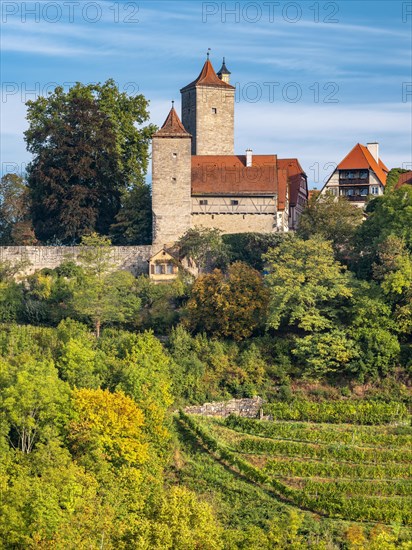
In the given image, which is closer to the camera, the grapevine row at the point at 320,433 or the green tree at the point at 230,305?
the grapevine row at the point at 320,433

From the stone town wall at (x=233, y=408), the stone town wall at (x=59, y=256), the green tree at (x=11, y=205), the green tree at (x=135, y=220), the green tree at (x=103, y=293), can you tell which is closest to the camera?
the stone town wall at (x=233, y=408)

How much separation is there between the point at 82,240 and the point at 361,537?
2558 cm

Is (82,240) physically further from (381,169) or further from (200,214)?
(381,169)

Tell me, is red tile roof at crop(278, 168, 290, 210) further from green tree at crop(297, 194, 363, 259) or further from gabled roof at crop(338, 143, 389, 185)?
gabled roof at crop(338, 143, 389, 185)

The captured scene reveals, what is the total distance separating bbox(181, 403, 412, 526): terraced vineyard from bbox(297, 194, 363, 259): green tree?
11077mm

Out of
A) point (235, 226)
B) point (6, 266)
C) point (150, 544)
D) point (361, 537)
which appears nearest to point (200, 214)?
point (235, 226)

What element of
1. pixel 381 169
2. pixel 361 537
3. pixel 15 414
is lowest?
pixel 361 537

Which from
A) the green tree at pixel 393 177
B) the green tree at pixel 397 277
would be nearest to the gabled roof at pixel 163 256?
the green tree at pixel 397 277

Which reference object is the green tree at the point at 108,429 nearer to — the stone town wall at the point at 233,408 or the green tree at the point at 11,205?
the stone town wall at the point at 233,408

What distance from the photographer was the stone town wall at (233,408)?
54.2 metres

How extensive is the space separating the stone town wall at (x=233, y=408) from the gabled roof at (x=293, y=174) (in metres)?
17.5

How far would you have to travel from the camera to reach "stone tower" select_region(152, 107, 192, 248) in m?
65.1

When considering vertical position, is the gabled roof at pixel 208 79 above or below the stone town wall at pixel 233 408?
above

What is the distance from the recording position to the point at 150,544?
3706 cm
